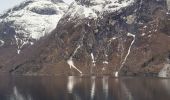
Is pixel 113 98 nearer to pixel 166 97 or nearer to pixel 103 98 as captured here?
pixel 103 98

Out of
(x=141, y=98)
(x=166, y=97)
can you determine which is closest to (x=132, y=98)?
(x=141, y=98)

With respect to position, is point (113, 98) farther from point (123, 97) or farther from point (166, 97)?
point (166, 97)

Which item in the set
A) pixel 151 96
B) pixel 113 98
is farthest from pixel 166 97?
pixel 113 98

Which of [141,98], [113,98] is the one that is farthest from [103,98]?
[141,98]

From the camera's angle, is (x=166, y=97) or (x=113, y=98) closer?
(x=166, y=97)

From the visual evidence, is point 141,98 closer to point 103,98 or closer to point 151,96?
point 151,96

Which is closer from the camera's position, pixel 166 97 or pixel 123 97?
pixel 166 97
